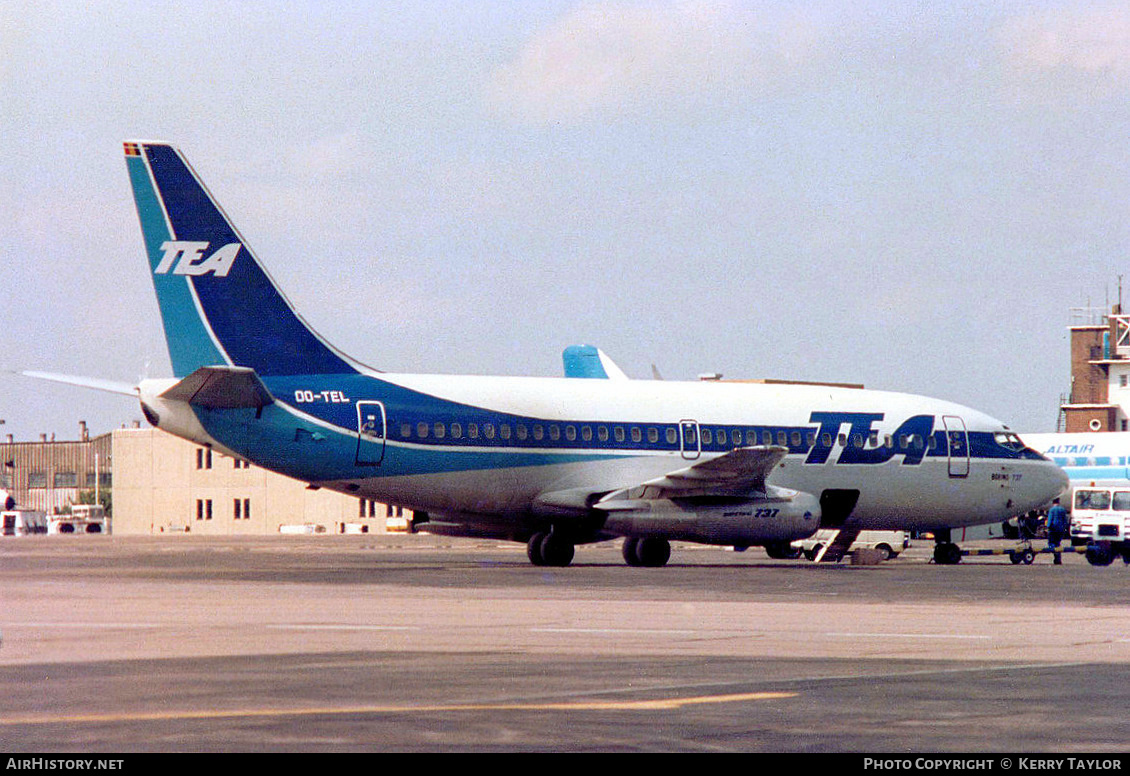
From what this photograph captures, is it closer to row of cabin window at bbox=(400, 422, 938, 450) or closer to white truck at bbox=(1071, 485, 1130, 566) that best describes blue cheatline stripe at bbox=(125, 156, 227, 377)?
row of cabin window at bbox=(400, 422, 938, 450)

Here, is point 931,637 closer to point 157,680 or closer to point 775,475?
point 157,680

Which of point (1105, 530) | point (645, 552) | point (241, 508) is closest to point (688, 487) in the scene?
point (645, 552)

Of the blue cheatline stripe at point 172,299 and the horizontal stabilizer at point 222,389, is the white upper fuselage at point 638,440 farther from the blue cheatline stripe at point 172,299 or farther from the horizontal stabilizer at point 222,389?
the blue cheatline stripe at point 172,299

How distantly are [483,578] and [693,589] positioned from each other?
531 cm

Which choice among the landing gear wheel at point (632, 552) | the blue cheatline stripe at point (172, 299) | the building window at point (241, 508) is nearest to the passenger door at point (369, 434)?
the blue cheatline stripe at point (172, 299)

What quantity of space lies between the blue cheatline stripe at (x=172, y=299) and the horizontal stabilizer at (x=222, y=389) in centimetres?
94

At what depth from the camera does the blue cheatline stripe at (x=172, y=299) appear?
1473 inches

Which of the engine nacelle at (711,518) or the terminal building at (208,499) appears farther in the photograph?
the terminal building at (208,499)

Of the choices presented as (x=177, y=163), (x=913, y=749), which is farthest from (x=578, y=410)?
(x=913, y=749)

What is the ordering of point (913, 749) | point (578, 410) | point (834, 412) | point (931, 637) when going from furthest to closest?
point (834, 412)
point (578, 410)
point (931, 637)
point (913, 749)

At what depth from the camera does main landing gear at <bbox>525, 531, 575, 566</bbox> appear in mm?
41875
